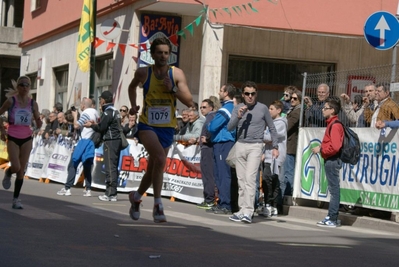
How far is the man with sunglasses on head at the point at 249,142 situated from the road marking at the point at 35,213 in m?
2.79

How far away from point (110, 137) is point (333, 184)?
16.9 feet

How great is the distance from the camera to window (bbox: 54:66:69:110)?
33344 mm

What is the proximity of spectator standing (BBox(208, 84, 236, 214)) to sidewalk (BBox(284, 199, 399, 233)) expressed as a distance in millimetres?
1387

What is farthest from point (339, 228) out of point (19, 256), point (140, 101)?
point (140, 101)

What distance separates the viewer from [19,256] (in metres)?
7.87

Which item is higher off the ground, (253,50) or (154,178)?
(253,50)

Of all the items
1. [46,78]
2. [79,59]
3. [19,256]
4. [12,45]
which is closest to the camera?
[19,256]

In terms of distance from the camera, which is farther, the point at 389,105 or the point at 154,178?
the point at 389,105

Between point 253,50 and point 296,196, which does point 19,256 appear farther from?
point 253,50

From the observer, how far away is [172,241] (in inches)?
383

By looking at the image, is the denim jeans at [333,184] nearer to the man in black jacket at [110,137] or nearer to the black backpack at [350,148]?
the black backpack at [350,148]

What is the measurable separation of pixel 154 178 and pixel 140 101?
1436 centimetres

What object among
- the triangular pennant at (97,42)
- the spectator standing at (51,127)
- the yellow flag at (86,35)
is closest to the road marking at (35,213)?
the spectator standing at (51,127)

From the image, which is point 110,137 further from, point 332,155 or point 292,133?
point 332,155
